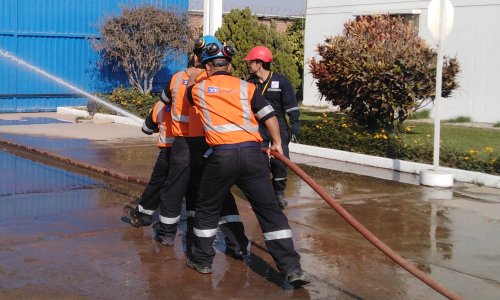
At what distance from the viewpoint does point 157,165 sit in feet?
21.6

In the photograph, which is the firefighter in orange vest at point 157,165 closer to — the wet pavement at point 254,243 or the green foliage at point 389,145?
the wet pavement at point 254,243

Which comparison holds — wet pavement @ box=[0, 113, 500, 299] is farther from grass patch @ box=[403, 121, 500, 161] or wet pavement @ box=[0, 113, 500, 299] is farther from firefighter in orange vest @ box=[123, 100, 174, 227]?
grass patch @ box=[403, 121, 500, 161]

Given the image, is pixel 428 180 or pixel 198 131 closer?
pixel 198 131

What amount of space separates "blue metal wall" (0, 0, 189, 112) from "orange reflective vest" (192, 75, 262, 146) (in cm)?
1488

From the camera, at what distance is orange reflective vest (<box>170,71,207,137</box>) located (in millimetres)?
6066

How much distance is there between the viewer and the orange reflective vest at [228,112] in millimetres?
5262

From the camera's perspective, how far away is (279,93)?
7.98 metres

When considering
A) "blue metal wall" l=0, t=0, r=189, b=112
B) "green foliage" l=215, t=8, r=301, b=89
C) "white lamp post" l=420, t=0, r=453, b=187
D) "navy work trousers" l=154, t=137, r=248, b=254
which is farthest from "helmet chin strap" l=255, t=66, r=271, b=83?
"blue metal wall" l=0, t=0, r=189, b=112

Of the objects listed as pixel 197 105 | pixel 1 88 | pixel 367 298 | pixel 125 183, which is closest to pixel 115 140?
pixel 125 183

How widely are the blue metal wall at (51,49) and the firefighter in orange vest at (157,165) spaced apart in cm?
1331

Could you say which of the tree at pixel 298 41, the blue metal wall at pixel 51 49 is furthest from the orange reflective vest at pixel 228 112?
the tree at pixel 298 41

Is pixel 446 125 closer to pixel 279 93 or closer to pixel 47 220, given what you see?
pixel 279 93

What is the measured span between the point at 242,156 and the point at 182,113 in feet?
3.67

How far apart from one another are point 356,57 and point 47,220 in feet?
22.1
